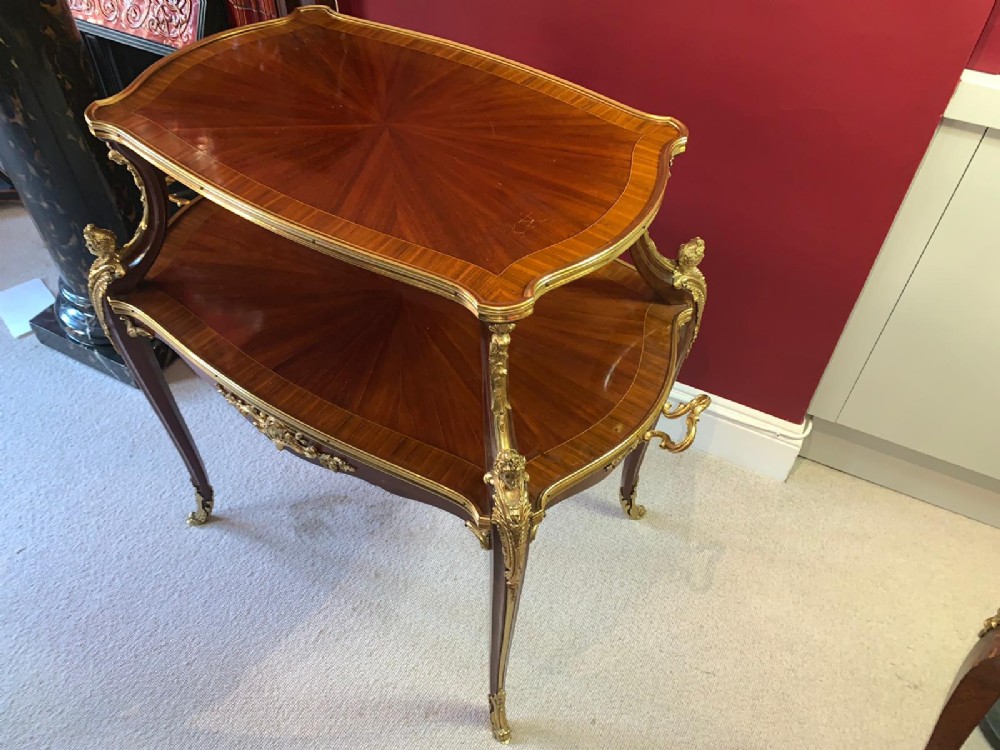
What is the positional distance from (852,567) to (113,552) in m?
1.46

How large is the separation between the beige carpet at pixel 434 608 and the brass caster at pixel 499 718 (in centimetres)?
3

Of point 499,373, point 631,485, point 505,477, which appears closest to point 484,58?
point 499,373

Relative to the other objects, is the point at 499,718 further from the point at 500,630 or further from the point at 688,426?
the point at 688,426

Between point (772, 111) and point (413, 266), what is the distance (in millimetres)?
721

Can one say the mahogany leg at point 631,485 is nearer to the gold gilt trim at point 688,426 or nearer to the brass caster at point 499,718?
the gold gilt trim at point 688,426

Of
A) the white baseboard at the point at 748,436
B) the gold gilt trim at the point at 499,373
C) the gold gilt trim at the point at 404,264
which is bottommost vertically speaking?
the white baseboard at the point at 748,436

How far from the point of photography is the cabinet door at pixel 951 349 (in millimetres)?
1164

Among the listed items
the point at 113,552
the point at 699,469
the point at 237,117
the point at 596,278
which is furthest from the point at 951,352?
the point at 113,552

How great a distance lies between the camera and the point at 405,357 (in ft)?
3.53

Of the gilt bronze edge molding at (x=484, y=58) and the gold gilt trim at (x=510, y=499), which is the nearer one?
the gold gilt trim at (x=510, y=499)

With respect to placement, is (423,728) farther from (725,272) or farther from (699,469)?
(725,272)

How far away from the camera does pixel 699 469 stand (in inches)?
63.4

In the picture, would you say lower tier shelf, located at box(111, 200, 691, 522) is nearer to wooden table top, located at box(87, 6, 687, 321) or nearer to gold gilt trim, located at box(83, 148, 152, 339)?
gold gilt trim, located at box(83, 148, 152, 339)

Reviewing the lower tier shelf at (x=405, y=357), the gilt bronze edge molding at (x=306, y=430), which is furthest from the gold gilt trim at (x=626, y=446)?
the gilt bronze edge molding at (x=306, y=430)
